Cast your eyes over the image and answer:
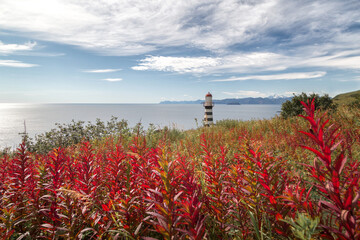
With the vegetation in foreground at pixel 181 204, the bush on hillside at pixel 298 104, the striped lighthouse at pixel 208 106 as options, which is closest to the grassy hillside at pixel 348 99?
the bush on hillside at pixel 298 104

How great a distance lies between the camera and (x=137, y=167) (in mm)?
2215

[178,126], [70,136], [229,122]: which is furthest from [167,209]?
[70,136]

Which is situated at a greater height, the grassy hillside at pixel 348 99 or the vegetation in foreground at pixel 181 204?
the grassy hillside at pixel 348 99

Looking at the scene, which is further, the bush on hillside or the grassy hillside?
the grassy hillside

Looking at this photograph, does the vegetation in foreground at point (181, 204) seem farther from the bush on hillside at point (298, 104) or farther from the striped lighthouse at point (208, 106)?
the striped lighthouse at point (208, 106)

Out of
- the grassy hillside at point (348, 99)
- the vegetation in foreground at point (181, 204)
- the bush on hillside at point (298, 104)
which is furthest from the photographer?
the grassy hillside at point (348, 99)

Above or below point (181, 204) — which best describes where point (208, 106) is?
above

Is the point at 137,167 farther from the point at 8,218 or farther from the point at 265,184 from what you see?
the point at 265,184

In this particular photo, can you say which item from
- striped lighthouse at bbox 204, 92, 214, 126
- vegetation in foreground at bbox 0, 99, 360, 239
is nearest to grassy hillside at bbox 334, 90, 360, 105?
striped lighthouse at bbox 204, 92, 214, 126

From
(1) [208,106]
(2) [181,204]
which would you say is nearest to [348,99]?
(1) [208,106]

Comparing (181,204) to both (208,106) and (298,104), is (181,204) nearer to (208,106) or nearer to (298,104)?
(298,104)

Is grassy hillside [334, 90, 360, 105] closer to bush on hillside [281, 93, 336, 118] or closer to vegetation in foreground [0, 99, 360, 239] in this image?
bush on hillside [281, 93, 336, 118]

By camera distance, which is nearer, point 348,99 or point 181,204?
point 181,204

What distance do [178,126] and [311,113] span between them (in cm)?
1132
